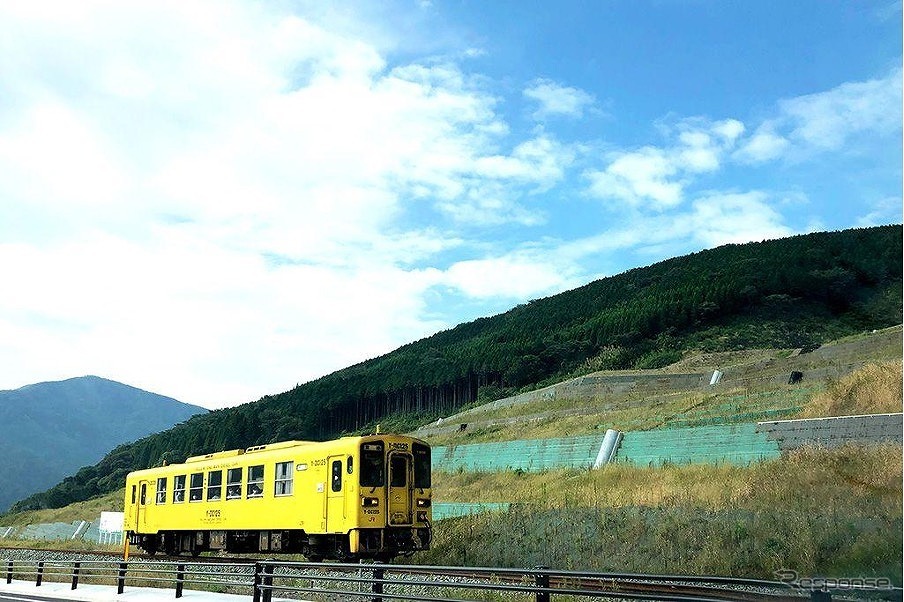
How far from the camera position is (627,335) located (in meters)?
108

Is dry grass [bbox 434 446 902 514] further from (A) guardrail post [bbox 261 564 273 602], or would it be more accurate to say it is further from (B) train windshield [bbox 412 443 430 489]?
(A) guardrail post [bbox 261 564 273 602]

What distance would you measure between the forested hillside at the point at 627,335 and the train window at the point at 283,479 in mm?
72340

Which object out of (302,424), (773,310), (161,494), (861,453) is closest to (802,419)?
(861,453)

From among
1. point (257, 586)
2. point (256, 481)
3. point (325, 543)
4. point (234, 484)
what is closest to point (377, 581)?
point (257, 586)

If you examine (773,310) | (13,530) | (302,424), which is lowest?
(13,530)

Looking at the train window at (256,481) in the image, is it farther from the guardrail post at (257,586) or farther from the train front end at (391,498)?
the guardrail post at (257,586)

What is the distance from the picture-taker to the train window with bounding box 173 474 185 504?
95.6 ft

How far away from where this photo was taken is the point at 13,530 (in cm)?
6488

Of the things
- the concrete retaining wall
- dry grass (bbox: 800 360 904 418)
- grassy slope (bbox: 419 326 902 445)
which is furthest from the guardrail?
grassy slope (bbox: 419 326 902 445)

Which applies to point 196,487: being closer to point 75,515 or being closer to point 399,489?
point 399,489

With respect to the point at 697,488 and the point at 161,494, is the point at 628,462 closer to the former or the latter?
the point at 697,488

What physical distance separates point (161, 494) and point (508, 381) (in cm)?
8590

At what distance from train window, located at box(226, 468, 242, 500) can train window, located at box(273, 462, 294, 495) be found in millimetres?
2011

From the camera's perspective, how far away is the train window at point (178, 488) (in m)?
29.1
